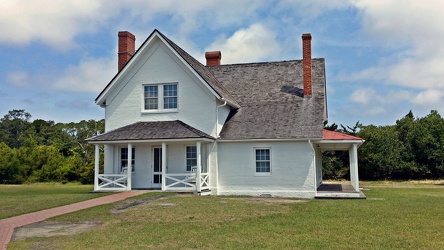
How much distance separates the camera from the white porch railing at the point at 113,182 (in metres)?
22.6

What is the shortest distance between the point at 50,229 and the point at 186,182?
1070cm

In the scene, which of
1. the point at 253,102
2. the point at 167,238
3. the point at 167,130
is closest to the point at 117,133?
the point at 167,130

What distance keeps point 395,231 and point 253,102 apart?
15.4 meters

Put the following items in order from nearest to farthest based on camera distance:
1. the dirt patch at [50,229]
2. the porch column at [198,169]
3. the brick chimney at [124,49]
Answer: the dirt patch at [50,229] < the porch column at [198,169] < the brick chimney at [124,49]

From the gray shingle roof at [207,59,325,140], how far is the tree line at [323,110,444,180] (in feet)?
43.7

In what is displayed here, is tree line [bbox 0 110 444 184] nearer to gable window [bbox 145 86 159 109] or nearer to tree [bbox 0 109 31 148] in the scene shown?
gable window [bbox 145 86 159 109]

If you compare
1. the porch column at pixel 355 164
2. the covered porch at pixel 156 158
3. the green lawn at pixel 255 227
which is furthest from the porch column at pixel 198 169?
the porch column at pixel 355 164

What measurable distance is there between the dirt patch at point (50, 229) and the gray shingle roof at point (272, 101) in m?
11.5

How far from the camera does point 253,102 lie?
25.2 meters

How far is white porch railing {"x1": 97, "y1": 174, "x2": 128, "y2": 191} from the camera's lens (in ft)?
74.1

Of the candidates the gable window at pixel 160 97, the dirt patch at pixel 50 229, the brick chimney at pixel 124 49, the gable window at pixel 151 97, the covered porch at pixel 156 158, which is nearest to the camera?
the dirt patch at pixel 50 229

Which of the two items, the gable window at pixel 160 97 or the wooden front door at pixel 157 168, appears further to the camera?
the gable window at pixel 160 97

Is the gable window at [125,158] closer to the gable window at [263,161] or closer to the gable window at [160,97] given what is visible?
the gable window at [160,97]

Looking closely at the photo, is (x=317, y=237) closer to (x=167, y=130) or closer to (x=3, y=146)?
(x=167, y=130)
